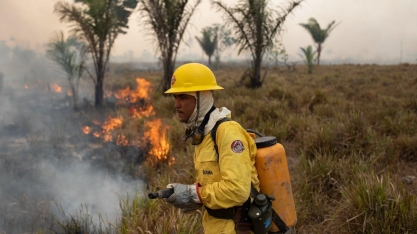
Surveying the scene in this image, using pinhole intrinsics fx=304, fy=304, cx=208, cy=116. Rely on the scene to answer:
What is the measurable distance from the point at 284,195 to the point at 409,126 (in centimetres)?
461

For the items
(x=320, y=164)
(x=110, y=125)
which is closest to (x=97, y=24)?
(x=110, y=125)

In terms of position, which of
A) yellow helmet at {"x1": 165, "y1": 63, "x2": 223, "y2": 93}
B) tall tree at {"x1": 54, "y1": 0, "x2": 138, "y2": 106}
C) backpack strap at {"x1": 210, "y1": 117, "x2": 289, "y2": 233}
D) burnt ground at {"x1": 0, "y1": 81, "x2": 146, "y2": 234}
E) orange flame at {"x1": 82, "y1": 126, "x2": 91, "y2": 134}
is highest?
tall tree at {"x1": 54, "y1": 0, "x2": 138, "y2": 106}

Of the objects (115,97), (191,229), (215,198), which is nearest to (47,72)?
(115,97)

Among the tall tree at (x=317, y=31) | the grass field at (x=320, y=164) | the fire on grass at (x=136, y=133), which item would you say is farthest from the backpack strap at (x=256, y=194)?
the tall tree at (x=317, y=31)

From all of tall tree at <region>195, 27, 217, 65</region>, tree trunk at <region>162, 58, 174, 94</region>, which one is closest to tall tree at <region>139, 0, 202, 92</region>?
tree trunk at <region>162, 58, 174, 94</region>

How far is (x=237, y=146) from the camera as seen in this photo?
164 centimetres

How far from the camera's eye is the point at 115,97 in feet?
41.2

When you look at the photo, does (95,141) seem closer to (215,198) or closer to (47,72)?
(215,198)

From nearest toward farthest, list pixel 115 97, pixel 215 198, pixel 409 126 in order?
pixel 215 198, pixel 409 126, pixel 115 97

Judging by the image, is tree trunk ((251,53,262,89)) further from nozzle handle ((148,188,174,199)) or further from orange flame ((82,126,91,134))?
nozzle handle ((148,188,174,199))

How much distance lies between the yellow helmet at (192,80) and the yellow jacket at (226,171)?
0.94 feet

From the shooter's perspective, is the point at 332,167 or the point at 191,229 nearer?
the point at 191,229

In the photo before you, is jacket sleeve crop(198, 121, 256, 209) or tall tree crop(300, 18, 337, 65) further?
tall tree crop(300, 18, 337, 65)

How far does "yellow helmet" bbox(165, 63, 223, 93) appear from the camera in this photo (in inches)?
71.8
